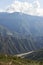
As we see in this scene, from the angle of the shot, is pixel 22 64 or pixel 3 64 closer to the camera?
pixel 3 64

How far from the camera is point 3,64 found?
2525cm

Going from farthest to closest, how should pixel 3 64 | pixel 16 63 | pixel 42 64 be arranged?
1. pixel 42 64
2. pixel 16 63
3. pixel 3 64

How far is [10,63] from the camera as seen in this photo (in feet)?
87.1

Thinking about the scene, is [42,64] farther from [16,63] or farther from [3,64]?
[3,64]

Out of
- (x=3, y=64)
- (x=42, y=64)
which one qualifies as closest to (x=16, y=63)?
(x=3, y=64)

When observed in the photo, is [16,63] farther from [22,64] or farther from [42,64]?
[42,64]

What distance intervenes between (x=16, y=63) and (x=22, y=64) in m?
0.81

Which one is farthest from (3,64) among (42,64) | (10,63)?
(42,64)

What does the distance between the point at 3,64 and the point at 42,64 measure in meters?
7.41

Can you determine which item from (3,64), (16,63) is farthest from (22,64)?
(3,64)

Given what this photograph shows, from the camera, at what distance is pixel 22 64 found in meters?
27.8

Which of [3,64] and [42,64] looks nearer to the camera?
[3,64]

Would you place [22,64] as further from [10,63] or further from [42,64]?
[42,64]

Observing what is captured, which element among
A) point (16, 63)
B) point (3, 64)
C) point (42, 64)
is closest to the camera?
point (3, 64)
